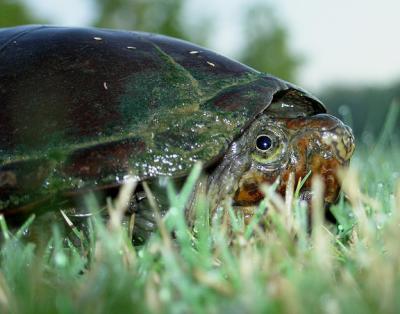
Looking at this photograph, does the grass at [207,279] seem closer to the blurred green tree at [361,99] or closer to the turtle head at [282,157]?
the turtle head at [282,157]

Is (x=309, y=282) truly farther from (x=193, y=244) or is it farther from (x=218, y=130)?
(x=218, y=130)

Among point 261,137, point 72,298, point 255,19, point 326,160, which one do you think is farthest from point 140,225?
point 255,19

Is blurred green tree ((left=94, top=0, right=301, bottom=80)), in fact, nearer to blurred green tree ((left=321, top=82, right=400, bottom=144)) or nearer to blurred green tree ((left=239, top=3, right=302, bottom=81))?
blurred green tree ((left=239, top=3, right=302, bottom=81))

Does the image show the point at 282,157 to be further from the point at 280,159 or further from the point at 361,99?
the point at 361,99

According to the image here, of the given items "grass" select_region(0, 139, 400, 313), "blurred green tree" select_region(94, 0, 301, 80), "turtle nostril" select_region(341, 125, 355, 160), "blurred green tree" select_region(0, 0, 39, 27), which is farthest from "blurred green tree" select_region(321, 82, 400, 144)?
"grass" select_region(0, 139, 400, 313)

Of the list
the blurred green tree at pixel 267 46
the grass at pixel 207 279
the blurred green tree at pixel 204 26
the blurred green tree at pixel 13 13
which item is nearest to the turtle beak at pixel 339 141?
the grass at pixel 207 279

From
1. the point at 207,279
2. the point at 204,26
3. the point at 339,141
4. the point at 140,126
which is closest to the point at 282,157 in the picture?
the point at 339,141
